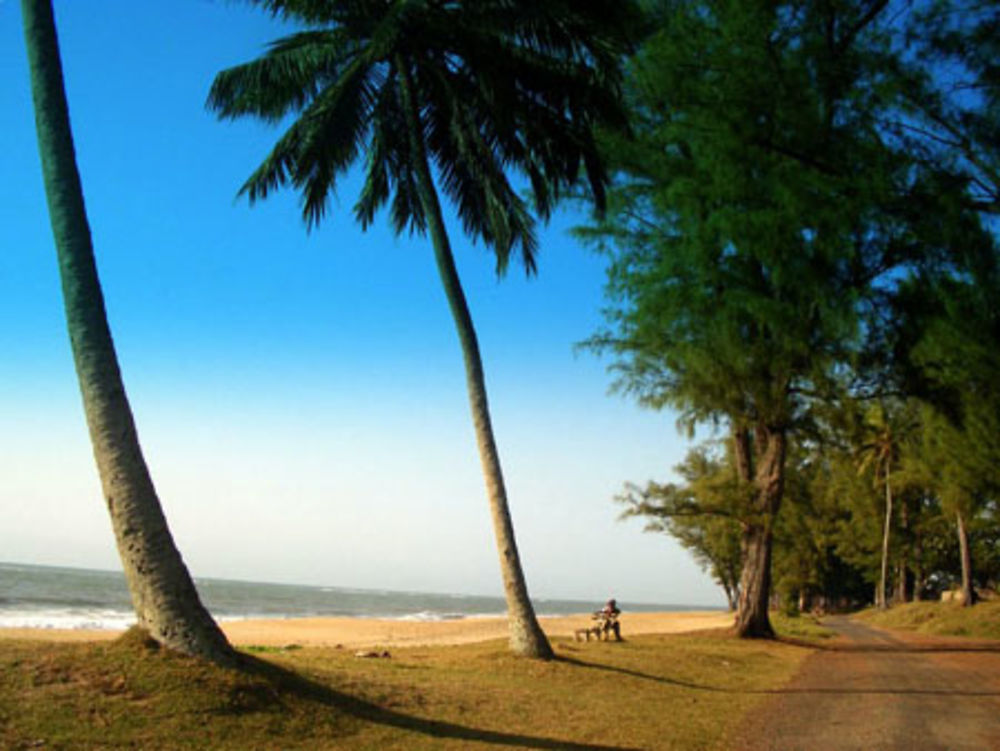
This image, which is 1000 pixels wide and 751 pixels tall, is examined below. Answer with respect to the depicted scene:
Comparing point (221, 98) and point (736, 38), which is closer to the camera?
point (736, 38)

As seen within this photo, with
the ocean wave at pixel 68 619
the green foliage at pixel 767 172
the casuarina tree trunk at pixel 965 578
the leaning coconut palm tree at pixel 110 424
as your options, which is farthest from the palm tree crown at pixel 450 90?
the casuarina tree trunk at pixel 965 578

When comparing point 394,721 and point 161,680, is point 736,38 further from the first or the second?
point 161,680

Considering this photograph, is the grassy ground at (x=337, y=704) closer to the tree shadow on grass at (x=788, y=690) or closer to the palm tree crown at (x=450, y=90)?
the tree shadow on grass at (x=788, y=690)

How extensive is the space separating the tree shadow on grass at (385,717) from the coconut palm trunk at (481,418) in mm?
4906

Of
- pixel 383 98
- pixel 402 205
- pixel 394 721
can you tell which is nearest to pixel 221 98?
pixel 383 98

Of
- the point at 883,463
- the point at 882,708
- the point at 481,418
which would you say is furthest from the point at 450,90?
the point at 883,463

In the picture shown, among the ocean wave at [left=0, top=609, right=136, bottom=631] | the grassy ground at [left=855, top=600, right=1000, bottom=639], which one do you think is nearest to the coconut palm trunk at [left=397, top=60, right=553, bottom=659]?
the grassy ground at [left=855, top=600, right=1000, bottom=639]

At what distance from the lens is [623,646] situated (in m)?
16.4

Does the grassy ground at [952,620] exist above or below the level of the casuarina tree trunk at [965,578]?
below

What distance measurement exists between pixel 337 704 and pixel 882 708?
7.45 m

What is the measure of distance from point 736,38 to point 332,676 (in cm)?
872

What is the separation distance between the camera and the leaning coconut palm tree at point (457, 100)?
1286 cm

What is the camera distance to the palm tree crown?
12852 millimetres

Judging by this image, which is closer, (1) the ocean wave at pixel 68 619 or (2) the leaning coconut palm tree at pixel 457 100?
(2) the leaning coconut palm tree at pixel 457 100
